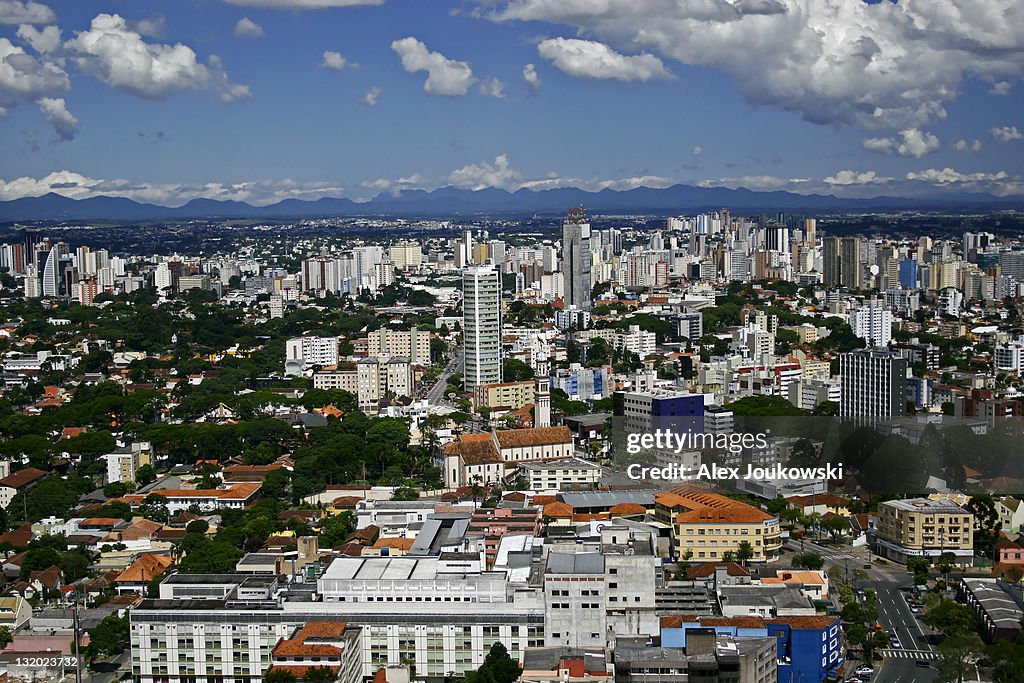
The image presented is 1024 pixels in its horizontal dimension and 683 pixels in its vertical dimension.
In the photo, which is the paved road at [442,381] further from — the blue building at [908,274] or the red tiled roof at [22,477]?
the blue building at [908,274]

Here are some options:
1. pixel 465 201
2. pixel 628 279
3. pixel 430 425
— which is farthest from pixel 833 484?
pixel 465 201

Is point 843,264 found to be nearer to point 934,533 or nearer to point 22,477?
point 934,533

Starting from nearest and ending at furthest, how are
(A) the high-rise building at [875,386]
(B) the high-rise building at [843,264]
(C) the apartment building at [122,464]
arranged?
(C) the apartment building at [122,464] → (A) the high-rise building at [875,386] → (B) the high-rise building at [843,264]

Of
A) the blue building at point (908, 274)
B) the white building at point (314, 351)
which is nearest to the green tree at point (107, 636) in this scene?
the white building at point (314, 351)

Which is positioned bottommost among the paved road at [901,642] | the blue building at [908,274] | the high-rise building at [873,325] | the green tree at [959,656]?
the paved road at [901,642]

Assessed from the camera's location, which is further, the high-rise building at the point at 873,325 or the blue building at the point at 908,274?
the blue building at the point at 908,274

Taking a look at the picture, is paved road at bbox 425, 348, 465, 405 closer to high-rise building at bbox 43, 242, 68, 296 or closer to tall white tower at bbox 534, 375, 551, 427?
tall white tower at bbox 534, 375, 551, 427

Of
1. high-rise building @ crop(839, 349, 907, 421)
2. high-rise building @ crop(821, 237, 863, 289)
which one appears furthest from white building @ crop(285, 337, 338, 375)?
high-rise building @ crop(821, 237, 863, 289)

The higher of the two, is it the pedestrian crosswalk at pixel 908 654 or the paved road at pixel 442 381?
the paved road at pixel 442 381

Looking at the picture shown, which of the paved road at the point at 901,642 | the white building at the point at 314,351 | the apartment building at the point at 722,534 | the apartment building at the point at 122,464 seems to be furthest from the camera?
the white building at the point at 314,351
